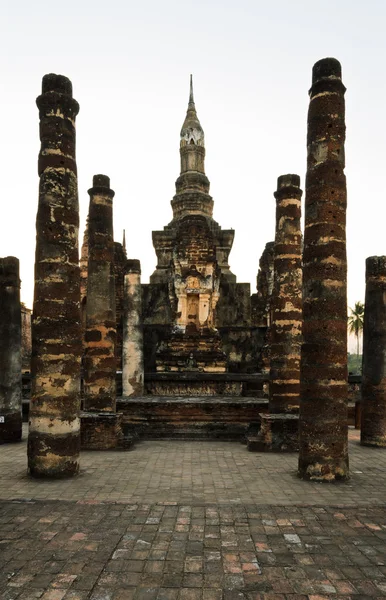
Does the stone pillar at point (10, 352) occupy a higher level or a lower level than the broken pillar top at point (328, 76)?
lower

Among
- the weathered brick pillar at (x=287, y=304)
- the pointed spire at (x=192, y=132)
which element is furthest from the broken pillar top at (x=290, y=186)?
the pointed spire at (x=192, y=132)

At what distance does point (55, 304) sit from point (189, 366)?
13.0 metres

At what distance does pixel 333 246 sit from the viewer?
794 cm

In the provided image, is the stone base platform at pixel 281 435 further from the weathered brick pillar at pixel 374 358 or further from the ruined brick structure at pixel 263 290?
the ruined brick structure at pixel 263 290

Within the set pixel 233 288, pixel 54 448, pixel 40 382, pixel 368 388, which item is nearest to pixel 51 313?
pixel 40 382

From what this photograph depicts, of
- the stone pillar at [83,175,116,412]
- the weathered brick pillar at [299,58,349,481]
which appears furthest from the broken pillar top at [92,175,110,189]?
the weathered brick pillar at [299,58,349,481]

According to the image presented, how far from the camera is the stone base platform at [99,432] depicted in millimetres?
10266

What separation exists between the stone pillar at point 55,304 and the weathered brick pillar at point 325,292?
4036 millimetres

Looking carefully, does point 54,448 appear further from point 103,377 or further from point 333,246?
point 333,246

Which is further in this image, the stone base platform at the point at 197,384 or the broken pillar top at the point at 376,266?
the stone base platform at the point at 197,384

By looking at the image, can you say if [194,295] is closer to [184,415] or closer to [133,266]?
[133,266]

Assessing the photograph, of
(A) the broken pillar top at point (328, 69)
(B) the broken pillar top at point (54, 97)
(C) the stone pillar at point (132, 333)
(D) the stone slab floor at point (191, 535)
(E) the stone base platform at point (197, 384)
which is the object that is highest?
(A) the broken pillar top at point (328, 69)

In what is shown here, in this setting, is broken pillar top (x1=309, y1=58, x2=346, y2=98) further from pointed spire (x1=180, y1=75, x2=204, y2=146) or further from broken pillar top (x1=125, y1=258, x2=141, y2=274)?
pointed spire (x1=180, y1=75, x2=204, y2=146)

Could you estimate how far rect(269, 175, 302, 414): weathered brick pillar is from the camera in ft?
36.7
